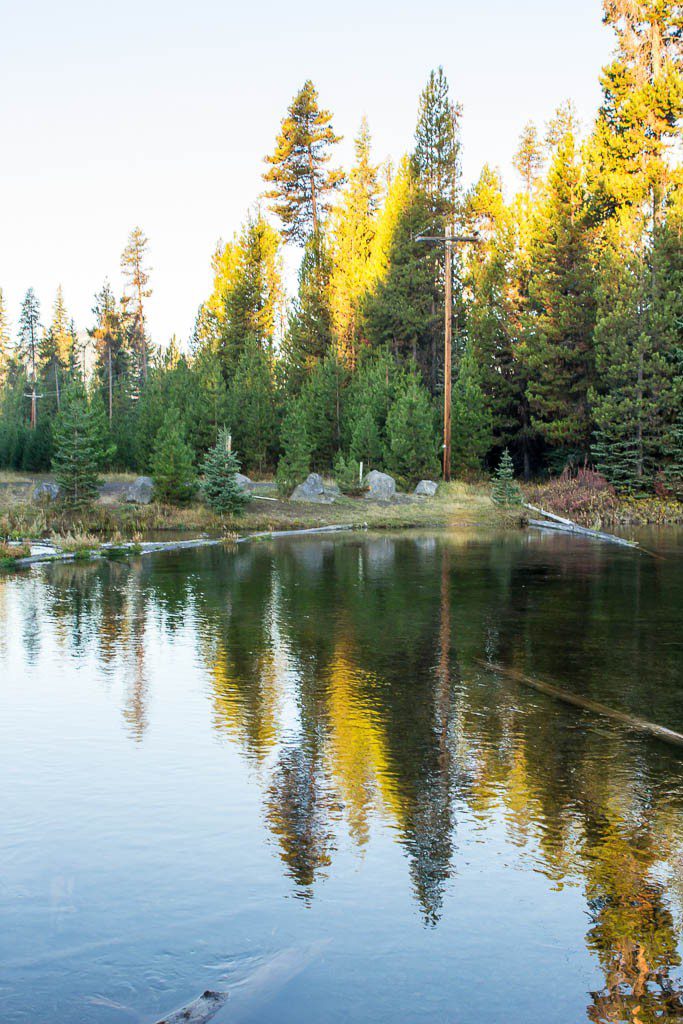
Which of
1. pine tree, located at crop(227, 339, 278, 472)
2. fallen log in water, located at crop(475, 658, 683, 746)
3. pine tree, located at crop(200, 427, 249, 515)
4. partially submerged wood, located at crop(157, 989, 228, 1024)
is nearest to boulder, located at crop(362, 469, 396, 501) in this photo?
pine tree, located at crop(200, 427, 249, 515)

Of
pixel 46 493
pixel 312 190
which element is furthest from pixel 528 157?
pixel 46 493

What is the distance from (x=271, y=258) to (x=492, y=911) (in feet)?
169

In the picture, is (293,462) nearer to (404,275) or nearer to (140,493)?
(140,493)

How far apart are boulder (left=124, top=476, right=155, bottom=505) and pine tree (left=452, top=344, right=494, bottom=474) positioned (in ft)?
48.9

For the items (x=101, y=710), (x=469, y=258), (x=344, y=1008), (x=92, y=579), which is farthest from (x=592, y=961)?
(x=469, y=258)

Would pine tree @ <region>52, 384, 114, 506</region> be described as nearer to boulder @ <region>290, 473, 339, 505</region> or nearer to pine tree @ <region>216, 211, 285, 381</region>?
boulder @ <region>290, 473, 339, 505</region>

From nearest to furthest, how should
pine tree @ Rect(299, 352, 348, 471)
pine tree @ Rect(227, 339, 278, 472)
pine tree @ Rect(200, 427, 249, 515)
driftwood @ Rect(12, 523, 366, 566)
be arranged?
driftwood @ Rect(12, 523, 366, 566), pine tree @ Rect(200, 427, 249, 515), pine tree @ Rect(227, 339, 278, 472), pine tree @ Rect(299, 352, 348, 471)

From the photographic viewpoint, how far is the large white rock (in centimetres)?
3504

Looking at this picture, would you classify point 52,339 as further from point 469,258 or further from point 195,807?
point 195,807

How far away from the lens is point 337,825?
17.3 feet

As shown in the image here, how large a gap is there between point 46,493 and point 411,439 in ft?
51.3

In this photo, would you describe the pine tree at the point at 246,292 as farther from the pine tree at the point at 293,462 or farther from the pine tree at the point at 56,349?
the pine tree at the point at 56,349

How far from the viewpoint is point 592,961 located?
151 inches

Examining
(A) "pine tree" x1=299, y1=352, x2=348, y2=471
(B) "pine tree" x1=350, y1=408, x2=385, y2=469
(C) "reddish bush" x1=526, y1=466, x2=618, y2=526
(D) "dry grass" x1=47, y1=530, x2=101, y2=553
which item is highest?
(A) "pine tree" x1=299, y1=352, x2=348, y2=471
